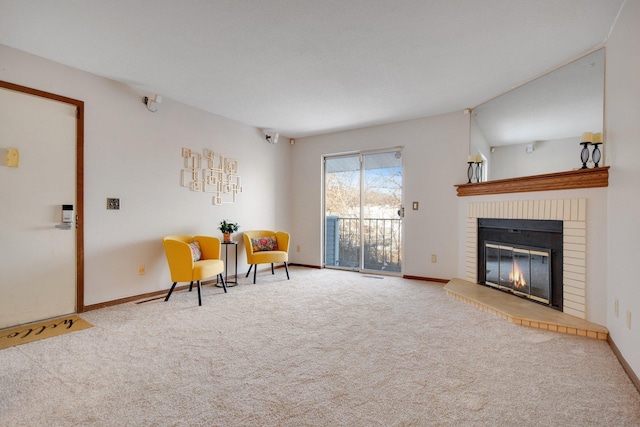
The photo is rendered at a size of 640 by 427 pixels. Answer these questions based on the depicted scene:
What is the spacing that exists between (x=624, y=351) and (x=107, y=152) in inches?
189

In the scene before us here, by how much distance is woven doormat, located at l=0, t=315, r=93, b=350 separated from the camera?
96.3 inches

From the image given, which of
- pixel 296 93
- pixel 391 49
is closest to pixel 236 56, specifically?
pixel 296 93

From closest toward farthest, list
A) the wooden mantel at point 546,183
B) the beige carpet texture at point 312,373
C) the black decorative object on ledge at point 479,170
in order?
the beige carpet texture at point 312,373 → the wooden mantel at point 546,183 → the black decorative object on ledge at point 479,170

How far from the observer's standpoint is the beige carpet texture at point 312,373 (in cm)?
155

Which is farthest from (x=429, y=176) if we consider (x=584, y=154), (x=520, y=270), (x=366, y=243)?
(x=584, y=154)

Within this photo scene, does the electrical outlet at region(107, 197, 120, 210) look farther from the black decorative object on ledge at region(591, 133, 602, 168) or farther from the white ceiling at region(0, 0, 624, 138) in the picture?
the black decorative object on ledge at region(591, 133, 602, 168)

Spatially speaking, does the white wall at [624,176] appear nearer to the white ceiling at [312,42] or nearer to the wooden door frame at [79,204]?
the white ceiling at [312,42]

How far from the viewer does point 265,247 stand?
15.8 feet

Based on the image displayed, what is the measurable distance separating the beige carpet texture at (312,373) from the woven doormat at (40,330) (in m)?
0.12

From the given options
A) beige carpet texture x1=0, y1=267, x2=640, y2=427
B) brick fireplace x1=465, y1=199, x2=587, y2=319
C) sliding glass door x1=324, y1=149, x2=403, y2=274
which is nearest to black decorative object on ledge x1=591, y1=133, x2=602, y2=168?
brick fireplace x1=465, y1=199, x2=587, y2=319

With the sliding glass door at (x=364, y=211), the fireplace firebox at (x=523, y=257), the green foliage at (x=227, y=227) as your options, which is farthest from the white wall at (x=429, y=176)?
the green foliage at (x=227, y=227)

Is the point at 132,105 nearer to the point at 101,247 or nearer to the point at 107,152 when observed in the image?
the point at 107,152

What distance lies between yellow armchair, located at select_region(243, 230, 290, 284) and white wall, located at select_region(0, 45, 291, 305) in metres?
0.50

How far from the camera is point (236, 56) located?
9.28 ft
